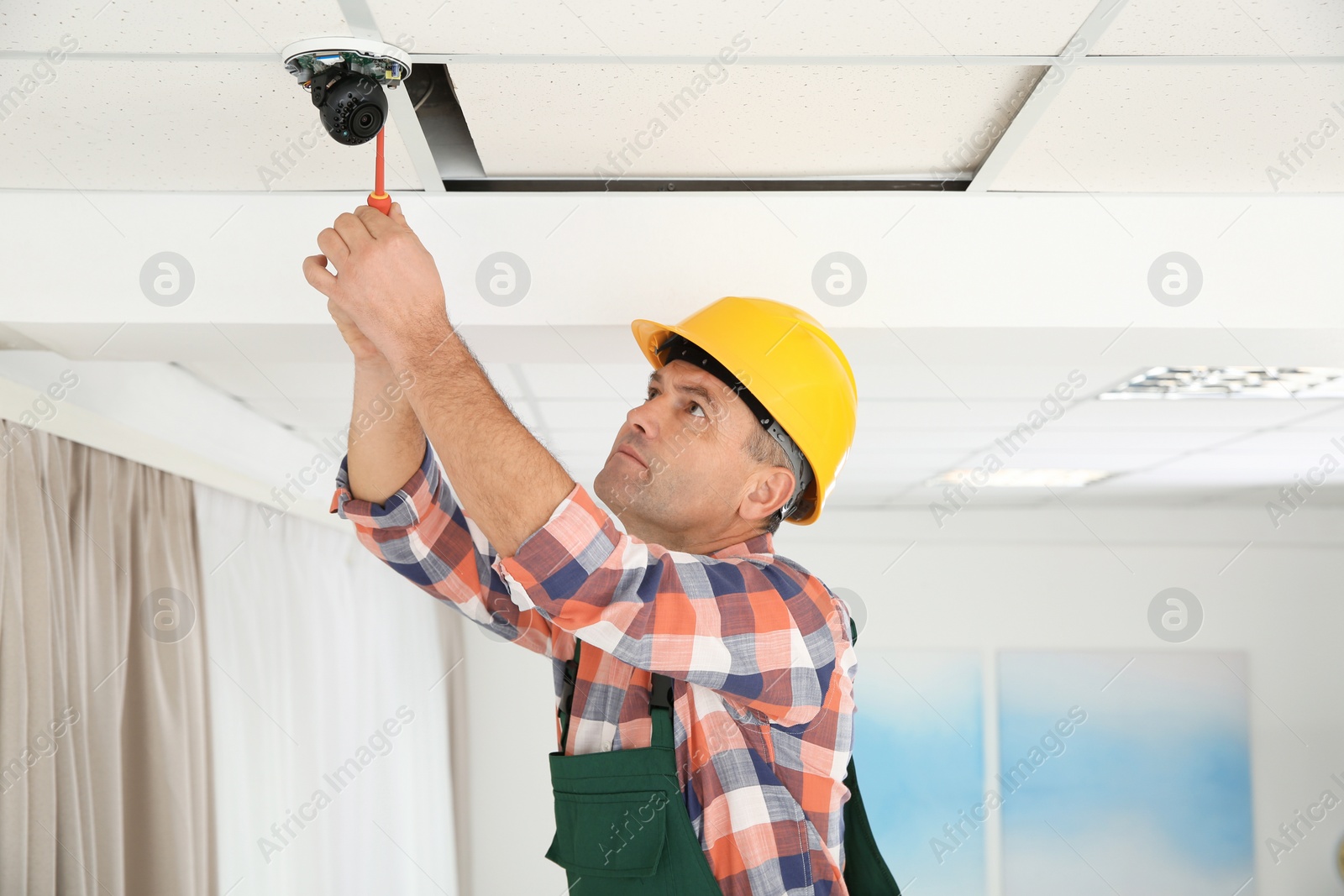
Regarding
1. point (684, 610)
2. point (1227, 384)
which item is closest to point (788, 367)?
point (684, 610)

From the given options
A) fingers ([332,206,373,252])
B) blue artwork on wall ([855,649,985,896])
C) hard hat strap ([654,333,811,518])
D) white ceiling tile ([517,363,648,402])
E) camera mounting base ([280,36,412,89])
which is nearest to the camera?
fingers ([332,206,373,252])

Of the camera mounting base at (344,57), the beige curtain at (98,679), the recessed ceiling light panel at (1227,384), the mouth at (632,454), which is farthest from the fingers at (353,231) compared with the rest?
the recessed ceiling light panel at (1227,384)

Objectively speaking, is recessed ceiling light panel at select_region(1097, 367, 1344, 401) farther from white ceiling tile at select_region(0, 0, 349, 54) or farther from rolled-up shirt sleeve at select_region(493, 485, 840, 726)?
white ceiling tile at select_region(0, 0, 349, 54)

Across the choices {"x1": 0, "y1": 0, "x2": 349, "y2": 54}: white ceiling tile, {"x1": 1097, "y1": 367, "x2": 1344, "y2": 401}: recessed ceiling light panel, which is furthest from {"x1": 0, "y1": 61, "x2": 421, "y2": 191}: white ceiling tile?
{"x1": 1097, "y1": 367, "x2": 1344, "y2": 401}: recessed ceiling light panel

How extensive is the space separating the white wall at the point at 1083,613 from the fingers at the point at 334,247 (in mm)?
4617

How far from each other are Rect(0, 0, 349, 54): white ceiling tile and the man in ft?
0.84

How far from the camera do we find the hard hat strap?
1.40m

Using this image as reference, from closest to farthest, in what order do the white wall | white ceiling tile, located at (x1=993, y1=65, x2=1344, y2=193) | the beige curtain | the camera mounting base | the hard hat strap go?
1. the camera mounting base
2. white ceiling tile, located at (x1=993, y1=65, x2=1344, y2=193)
3. the hard hat strap
4. the beige curtain
5. the white wall

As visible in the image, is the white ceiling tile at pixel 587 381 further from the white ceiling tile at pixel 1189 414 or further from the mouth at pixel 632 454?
the white ceiling tile at pixel 1189 414

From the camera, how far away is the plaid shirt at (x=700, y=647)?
968 mm

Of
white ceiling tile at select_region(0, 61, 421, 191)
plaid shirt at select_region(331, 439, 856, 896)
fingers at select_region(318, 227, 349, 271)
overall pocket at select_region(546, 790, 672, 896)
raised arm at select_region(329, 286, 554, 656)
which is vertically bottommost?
Result: overall pocket at select_region(546, 790, 672, 896)

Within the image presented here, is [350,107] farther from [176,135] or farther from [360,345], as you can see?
[176,135]

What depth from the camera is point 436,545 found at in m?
1.36

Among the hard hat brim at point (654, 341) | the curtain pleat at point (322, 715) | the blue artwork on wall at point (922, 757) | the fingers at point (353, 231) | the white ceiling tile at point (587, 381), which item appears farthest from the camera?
the blue artwork on wall at point (922, 757)
